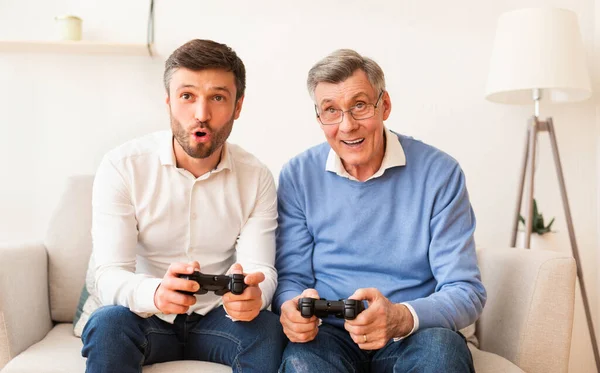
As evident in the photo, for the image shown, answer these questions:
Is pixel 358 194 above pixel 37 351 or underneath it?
above

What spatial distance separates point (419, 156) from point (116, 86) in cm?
137

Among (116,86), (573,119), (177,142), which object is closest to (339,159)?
(177,142)

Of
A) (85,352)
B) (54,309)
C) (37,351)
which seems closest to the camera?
(85,352)

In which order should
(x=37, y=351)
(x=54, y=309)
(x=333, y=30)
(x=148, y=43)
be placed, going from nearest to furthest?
1. (x=37, y=351)
2. (x=54, y=309)
3. (x=148, y=43)
4. (x=333, y=30)

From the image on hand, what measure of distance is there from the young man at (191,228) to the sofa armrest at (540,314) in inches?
23.5

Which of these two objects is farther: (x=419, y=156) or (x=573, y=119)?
(x=573, y=119)

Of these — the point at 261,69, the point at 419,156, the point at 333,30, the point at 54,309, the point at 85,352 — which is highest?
the point at 333,30

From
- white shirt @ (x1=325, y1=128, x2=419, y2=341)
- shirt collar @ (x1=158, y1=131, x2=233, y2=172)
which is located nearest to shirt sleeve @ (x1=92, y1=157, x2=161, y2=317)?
shirt collar @ (x1=158, y1=131, x2=233, y2=172)

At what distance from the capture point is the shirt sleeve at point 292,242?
1804 mm

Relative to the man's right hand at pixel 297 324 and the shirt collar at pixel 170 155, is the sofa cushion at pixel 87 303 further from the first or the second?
the man's right hand at pixel 297 324

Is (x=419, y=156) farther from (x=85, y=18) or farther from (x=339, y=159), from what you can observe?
(x=85, y=18)

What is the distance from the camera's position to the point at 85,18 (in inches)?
102

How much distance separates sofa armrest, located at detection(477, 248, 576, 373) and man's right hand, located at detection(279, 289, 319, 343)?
0.54 m

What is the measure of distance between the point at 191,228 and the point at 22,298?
0.53 m
